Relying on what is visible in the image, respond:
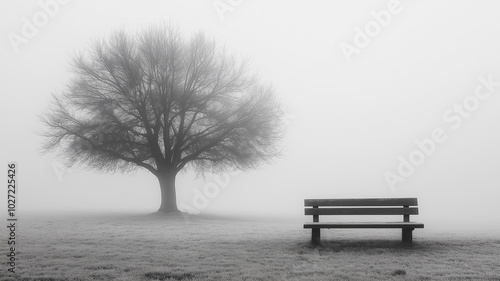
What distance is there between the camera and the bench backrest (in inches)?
470

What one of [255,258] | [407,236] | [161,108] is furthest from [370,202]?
A: [161,108]

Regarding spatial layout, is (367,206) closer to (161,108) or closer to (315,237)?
(315,237)

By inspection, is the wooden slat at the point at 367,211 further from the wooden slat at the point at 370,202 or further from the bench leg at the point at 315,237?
the bench leg at the point at 315,237

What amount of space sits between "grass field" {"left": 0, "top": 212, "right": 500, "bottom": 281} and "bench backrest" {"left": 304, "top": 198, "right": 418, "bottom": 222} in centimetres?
77

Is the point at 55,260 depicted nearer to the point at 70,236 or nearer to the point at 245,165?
the point at 70,236

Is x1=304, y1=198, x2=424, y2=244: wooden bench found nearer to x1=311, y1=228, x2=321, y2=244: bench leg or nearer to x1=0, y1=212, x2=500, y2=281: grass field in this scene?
x1=311, y1=228, x2=321, y2=244: bench leg

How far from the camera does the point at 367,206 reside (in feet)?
39.7

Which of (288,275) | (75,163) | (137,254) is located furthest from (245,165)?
(288,275)

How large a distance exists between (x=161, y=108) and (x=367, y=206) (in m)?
17.1

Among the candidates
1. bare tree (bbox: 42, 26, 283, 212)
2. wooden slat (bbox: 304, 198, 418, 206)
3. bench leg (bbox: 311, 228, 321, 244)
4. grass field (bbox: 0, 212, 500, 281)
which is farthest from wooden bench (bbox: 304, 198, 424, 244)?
bare tree (bbox: 42, 26, 283, 212)

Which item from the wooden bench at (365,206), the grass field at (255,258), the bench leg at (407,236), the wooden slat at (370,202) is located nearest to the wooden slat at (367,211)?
the wooden bench at (365,206)

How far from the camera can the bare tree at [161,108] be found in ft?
86.6

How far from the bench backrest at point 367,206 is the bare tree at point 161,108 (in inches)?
597

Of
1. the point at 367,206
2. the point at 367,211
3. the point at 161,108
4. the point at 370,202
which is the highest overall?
the point at 161,108
